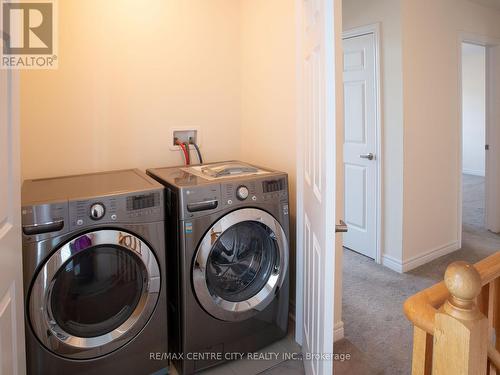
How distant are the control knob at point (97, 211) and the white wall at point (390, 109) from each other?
2.41 meters

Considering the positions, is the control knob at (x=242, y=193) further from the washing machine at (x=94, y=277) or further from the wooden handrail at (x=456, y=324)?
the wooden handrail at (x=456, y=324)

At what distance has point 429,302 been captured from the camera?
2.65 feet

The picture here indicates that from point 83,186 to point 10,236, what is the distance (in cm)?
60

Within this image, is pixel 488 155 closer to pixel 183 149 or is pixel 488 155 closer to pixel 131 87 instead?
pixel 183 149

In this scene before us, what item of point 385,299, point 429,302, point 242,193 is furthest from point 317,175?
point 385,299

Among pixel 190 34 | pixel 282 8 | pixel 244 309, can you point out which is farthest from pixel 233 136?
pixel 244 309

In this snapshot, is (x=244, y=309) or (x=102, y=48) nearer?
(x=244, y=309)

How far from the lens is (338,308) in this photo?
6.75ft

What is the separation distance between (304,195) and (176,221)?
67cm

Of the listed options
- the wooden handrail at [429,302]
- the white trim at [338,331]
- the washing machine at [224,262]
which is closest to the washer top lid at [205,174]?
the washing machine at [224,262]

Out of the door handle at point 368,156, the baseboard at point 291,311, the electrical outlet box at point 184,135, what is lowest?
the baseboard at point 291,311

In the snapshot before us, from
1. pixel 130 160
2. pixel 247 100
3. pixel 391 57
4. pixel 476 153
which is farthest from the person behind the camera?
pixel 476 153

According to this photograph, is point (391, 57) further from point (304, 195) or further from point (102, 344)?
point (102, 344)

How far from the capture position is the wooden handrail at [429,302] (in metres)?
0.75
